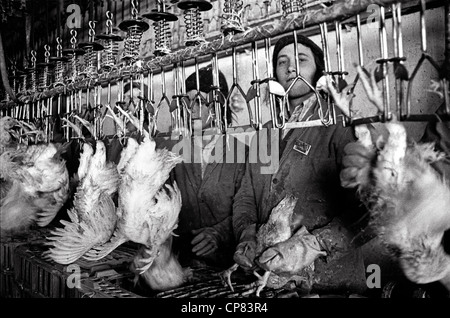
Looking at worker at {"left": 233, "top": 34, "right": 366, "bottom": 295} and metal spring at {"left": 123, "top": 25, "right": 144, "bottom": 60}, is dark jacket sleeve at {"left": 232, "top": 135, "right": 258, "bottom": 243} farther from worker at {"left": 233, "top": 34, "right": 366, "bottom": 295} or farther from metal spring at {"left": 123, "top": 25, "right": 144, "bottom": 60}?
metal spring at {"left": 123, "top": 25, "right": 144, "bottom": 60}

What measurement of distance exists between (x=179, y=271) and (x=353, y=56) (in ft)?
4.38

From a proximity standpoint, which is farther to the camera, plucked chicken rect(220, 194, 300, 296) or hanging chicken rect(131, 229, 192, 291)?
Answer: hanging chicken rect(131, 229, 192, 291)

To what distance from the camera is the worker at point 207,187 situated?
2.30 metres

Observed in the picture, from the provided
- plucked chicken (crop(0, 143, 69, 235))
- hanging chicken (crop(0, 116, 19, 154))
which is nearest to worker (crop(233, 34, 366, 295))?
plucked chicken (crop(0, 143, 69, 235))

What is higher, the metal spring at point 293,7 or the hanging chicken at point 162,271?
the metal spring at point 293,7

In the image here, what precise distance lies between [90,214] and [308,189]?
3.63 feet

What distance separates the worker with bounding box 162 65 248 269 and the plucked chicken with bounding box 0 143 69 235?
0.76 meters

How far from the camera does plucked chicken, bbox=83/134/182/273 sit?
1801 mm

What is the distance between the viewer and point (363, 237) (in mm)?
1791

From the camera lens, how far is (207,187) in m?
2.59

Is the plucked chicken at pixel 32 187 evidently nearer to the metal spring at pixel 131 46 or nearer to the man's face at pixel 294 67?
the metal spring at pixel 131 46

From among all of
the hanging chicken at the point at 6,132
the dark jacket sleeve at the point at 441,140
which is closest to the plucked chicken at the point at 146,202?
the dark jacket sleeve at the point at 441,140

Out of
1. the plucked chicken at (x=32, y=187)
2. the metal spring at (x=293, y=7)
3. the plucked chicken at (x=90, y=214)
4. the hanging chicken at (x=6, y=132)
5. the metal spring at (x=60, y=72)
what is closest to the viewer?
the metal spring at (x=293, y=7)
